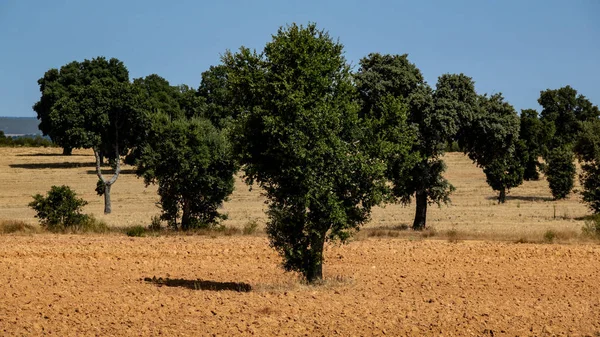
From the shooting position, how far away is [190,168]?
33.7m

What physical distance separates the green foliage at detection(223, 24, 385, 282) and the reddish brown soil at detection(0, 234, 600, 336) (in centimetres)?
182

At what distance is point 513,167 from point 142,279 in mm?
49812

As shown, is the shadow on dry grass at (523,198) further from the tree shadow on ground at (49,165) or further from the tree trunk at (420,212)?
the tree shadow on ground at (49,165)

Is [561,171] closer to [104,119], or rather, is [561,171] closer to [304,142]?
[104,119]

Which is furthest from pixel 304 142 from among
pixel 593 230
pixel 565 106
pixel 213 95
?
pixel 565 106

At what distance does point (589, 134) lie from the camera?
46.3 meters

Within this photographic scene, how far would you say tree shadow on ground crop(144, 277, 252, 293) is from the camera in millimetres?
20453

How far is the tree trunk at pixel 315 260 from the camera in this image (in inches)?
786

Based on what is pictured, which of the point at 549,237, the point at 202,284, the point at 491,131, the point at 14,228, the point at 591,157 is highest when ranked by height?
the point at 491,131

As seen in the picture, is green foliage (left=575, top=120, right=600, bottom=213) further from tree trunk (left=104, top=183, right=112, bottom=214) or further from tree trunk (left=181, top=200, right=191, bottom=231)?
tree trunk (left=104, top=183, right=112, bottom=214)

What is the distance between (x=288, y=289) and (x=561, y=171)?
52.3m

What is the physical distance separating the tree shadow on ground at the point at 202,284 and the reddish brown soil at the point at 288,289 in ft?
0.34

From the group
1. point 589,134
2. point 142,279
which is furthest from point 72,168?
point 142,279

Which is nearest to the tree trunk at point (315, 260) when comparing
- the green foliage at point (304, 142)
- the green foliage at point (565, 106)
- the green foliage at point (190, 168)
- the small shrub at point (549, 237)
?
the green foliage at point (304, 142)
